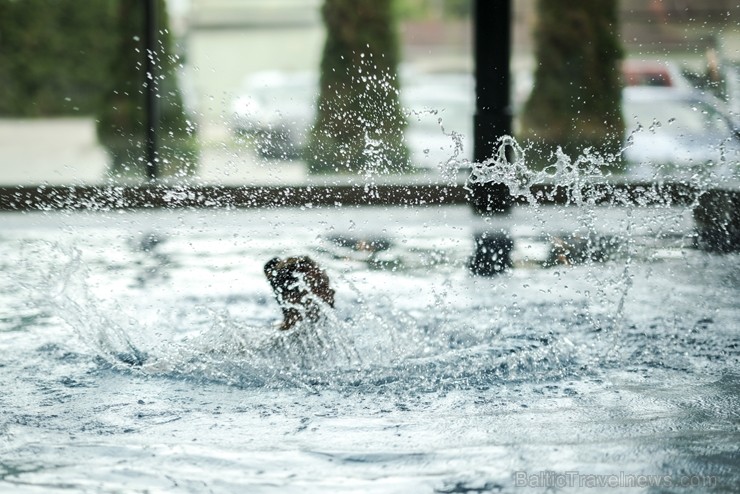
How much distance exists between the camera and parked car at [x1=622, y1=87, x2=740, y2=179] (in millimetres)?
12250

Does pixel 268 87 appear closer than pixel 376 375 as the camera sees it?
No

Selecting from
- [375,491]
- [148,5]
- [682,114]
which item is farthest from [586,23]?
[375,491]

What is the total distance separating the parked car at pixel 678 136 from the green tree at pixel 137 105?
19.4 ft

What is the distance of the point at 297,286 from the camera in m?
5.05

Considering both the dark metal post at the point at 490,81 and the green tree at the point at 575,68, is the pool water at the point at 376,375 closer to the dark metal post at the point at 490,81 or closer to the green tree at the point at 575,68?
the dark metal post at the point at 490,81

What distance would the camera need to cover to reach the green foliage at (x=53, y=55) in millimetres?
17422

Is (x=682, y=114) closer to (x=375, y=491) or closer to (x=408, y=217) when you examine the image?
(x=408, y=217)

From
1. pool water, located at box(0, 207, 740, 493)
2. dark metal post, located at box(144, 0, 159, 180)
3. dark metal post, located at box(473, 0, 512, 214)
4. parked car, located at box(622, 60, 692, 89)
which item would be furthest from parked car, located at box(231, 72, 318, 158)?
pool water, located at box(0, 207, 740, 493)

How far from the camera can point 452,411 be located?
4.40 metres

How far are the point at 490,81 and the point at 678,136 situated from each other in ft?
14.0

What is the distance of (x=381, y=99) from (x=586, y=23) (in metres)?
2.99

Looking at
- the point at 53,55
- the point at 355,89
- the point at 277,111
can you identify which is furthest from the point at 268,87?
the point at 53,55

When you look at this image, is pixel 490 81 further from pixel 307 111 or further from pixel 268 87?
pixel 268 87

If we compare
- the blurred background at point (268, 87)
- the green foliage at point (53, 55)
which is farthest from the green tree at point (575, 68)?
the green foliage at point (53, 55)
